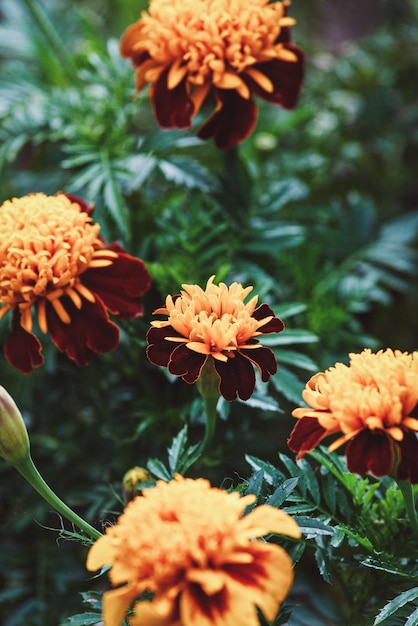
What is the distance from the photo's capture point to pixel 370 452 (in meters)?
0.53

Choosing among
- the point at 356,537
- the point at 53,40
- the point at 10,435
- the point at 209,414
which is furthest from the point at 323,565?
the point at 53,40

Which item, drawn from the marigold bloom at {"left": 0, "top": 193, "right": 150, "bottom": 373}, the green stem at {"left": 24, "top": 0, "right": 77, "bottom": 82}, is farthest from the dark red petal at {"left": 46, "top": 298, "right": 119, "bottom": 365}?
the green stem at {"left": 24, "top": 0, "right": 77, "bottom": 82}

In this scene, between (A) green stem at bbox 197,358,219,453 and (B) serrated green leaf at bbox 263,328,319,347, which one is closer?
(A) green stem at bbox 197,358,219,453

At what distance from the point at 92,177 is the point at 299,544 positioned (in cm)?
52

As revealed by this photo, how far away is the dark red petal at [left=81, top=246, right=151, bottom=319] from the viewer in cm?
74

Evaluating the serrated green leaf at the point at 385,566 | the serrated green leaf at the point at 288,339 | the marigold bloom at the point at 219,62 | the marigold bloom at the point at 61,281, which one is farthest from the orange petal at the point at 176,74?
the serrated green leaf at the point at 385,566

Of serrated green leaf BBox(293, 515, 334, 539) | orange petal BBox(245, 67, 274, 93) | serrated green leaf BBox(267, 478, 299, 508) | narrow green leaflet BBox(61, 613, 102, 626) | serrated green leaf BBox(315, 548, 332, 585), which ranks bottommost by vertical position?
serrated green leaf BBox(315, 548, 332, 585)

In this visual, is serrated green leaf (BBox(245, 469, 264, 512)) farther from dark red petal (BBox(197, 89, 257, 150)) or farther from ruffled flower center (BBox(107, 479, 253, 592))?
dark red petal (BBox(197, 89, 257, 150))

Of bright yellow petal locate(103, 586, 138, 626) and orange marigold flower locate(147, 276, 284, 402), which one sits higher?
orange marigold flower locate(147, 276, 284, 402)

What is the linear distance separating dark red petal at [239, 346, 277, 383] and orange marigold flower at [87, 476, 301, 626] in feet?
0.49

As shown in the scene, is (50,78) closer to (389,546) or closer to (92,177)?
(92,177)

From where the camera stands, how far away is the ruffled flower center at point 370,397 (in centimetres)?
51

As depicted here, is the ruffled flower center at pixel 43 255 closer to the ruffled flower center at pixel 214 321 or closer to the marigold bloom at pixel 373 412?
the ruffled flower center at pixel 214 321

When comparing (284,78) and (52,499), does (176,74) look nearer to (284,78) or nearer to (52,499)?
(284,78)
